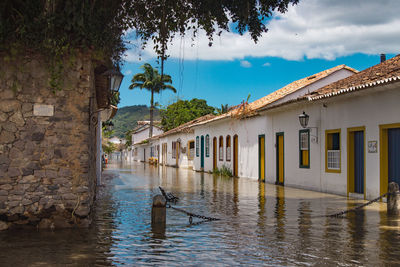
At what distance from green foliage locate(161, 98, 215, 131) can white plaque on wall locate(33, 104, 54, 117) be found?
4701 cm

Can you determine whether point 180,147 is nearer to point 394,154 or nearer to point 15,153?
point 394,154

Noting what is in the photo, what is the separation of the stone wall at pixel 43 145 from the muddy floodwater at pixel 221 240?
0.36 metres

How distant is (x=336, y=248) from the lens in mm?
6707

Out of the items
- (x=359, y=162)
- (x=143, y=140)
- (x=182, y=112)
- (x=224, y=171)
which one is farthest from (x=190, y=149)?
(x=143, y=140)

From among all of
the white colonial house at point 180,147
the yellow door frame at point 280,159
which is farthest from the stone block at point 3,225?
the white colonial house at point 180,147

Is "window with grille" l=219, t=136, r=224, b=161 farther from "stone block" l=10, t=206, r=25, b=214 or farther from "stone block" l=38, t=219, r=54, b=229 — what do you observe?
"stone block" l=10, t=206, r=25, b=214

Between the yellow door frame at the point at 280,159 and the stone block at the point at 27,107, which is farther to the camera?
the yellow door frame at the point at 280,159

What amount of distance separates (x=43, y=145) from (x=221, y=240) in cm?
342

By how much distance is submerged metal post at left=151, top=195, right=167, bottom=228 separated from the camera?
852cm

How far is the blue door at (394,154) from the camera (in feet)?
39.3

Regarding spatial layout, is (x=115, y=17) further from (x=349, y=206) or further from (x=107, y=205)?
(x=349, y=206)

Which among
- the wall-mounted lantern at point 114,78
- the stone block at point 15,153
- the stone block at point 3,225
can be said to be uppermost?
the wall-mounted lantern at point 114,78

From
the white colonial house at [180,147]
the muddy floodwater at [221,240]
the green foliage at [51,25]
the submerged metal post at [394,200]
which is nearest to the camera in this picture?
the muddy floodwater at [221,240]

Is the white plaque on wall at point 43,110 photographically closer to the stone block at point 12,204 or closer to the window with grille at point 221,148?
the stone block at point 12,204
